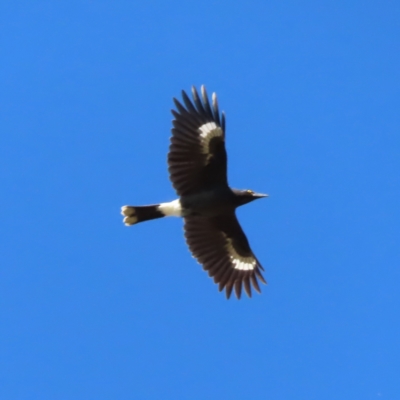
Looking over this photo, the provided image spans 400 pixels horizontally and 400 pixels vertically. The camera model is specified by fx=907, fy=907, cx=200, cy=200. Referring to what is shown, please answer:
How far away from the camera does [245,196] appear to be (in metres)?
12.1

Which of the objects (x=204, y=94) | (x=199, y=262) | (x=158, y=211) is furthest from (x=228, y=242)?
(x=204, y=94)

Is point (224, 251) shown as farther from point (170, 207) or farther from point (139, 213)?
point (139, 213)

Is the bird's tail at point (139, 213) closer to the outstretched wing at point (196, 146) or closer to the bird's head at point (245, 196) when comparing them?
the outstretched wing at point (196, 146)

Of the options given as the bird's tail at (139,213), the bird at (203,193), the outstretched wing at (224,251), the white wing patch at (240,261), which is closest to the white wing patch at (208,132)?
the bird at (203,193)

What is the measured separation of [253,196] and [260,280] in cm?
136

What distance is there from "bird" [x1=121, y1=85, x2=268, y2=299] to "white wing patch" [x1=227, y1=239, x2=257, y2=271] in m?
0.12

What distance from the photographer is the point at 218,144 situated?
11797mm

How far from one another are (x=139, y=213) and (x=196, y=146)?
1204 mm

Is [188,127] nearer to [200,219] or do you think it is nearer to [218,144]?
[218,144]

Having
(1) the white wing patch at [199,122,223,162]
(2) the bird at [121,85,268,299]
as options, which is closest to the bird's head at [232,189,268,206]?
(2) the bird at [121,85,268,299]

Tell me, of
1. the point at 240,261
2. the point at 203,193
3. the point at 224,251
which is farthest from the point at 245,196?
the point at 240,261

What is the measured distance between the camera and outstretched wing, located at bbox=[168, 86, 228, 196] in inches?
A: 461

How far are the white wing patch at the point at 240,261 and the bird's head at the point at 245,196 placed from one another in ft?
3.16

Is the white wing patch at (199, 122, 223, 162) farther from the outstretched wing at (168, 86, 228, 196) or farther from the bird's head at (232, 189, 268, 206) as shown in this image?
the bird's head at (232, 189, 268, 206)
